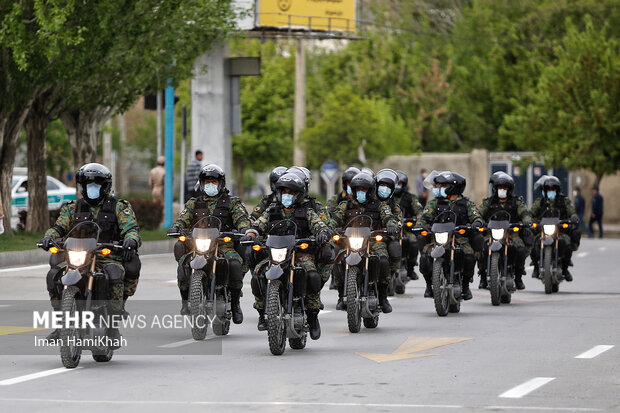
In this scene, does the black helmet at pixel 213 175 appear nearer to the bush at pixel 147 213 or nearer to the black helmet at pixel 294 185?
the black helmet at pixel 294 185

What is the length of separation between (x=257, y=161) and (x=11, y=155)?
38419 mm

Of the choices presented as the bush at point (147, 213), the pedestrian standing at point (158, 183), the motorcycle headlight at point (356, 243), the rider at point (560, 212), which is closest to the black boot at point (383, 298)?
the motorcycle headlight at point (356, 243)

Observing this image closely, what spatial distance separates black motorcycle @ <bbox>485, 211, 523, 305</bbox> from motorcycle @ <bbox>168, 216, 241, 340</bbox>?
4.79 metres

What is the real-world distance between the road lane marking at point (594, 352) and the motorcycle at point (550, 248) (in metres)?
6.95

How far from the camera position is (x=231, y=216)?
14.0 m

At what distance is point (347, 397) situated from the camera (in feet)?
31.4

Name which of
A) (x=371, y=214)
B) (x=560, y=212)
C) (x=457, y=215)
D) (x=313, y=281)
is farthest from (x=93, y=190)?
(x=560, y=212)

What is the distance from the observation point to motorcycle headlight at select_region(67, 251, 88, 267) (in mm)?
11148

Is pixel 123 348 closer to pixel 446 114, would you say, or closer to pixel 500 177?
pixel 500 177

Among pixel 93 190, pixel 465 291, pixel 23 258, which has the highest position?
pixel 93 190

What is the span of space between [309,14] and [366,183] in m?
30.9

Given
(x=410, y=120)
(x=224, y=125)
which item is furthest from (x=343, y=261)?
(x=410, y=120)

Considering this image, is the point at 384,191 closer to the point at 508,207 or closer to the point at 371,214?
the point at 371,214

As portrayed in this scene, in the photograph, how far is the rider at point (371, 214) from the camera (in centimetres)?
1473
